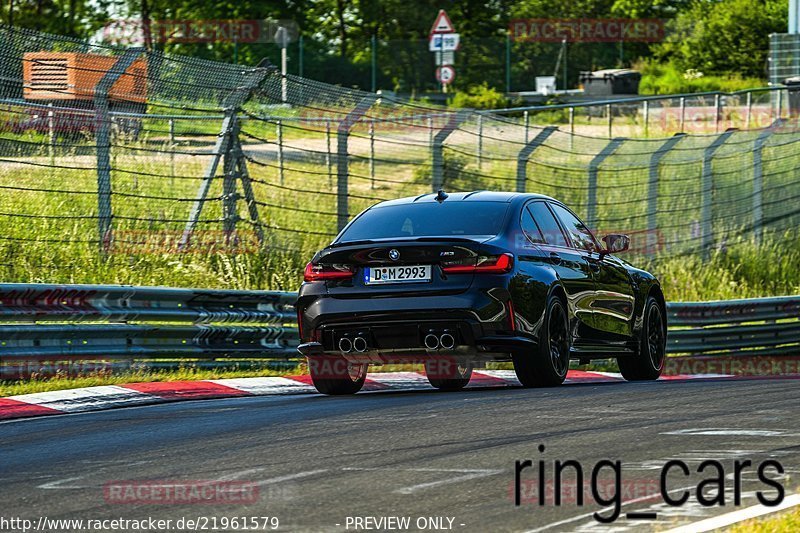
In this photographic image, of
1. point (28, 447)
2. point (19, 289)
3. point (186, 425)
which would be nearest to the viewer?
point (28, 447)

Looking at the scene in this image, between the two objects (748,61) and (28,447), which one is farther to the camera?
(748,61)

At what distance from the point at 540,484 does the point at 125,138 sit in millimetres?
9819

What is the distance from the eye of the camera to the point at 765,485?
6578 millimetres

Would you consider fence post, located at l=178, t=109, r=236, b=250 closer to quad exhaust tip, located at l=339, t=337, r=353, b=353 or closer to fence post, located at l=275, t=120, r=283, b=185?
fence post, located at l=275, t=120, r=283, b=185

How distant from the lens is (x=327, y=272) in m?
10.7

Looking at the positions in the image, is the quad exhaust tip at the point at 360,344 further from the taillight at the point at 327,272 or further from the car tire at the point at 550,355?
the car tire at the point at 550,355

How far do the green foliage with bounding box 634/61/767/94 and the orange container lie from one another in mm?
42602

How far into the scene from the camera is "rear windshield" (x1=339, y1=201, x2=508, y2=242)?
10.8 m

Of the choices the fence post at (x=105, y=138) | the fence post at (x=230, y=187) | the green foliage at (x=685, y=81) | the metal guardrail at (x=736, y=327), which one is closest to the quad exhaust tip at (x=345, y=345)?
the fence post at (x=105, y=138)

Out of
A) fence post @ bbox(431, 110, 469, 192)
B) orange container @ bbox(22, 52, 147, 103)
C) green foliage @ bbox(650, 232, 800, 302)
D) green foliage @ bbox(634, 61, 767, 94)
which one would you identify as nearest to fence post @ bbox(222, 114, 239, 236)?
orange container @ bbox(22, 52, 147, 103)

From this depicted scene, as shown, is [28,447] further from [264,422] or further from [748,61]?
[748,61]

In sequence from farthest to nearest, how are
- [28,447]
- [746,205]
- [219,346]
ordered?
[746,205]
[219,346]
[28,447]

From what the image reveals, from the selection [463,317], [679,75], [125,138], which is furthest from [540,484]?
[679,75]

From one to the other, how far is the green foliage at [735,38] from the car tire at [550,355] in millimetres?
50765
